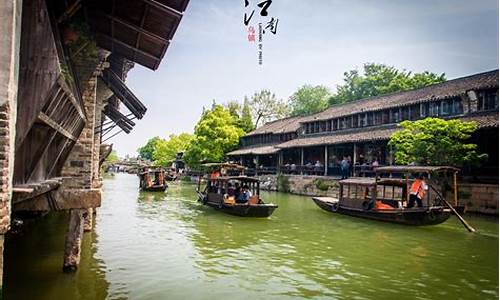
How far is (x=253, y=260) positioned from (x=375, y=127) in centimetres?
2071

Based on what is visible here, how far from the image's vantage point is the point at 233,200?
59.3ft

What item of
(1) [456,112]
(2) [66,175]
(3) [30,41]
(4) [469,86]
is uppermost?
(4) [469,86]

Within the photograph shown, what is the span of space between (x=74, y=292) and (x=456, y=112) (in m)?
22.3

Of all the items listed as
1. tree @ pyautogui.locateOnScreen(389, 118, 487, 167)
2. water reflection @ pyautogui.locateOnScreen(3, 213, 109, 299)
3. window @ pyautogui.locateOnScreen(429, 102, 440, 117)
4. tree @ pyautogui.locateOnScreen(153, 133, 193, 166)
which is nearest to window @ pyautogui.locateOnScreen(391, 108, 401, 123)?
window @ pyautogui.locateOnScreen(429, 102, 440, 117)

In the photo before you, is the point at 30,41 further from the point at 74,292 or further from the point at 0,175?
the point at 74,292

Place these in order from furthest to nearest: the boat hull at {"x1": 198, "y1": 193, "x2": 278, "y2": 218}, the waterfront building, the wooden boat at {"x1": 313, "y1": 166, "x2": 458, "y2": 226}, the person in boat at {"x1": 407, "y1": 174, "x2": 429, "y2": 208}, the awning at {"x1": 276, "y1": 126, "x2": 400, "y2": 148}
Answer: the awning at {"x1": 276, "y1": 126, "x2": 400, "y2": 148}
the waterfront building
the boat hull at {"x1": 198, "y1": 193, "x2": 278, "y2": 218}
the person in boat at {"x1": 407, "y1": 174, "x2": 429, "y2": 208}
the wooden boat at {"x1": 313, "y1": 166, "x2": 458, "y2": 226}

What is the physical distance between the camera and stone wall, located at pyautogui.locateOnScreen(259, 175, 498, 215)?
18422mm

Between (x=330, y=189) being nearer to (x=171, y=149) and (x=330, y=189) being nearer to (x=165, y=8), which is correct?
(x=165, y=8)

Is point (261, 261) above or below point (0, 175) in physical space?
below

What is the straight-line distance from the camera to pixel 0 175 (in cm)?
383

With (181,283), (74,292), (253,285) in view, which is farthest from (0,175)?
(253,285)

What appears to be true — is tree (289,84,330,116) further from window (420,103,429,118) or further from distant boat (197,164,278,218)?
distant boat (197,164,278,218)

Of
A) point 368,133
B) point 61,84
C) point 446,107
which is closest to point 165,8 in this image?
point 61,84

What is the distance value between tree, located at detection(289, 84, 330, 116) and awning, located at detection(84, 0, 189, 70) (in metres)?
50.2
